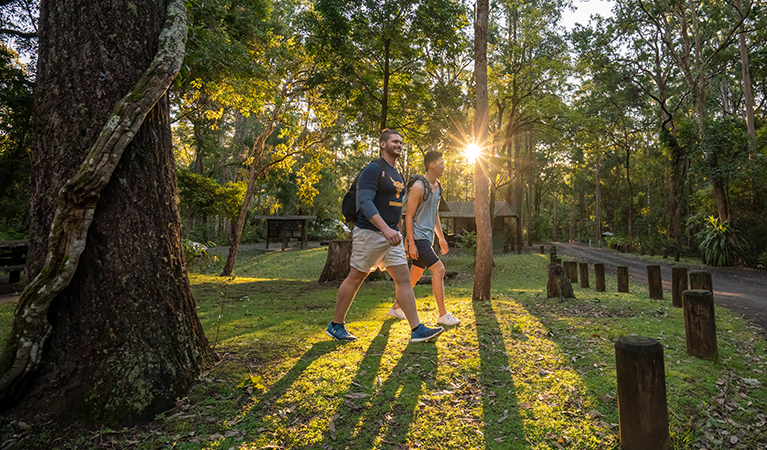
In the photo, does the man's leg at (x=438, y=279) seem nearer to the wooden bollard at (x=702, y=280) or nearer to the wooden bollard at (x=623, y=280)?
the wooden bollard at (x=702, y=280)

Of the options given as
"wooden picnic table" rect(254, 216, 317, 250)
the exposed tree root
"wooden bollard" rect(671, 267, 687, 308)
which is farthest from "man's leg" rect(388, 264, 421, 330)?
"wooden picnic table" rect(254, 216, 317, 250)

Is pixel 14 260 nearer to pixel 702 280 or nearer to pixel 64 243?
pixel 64 243

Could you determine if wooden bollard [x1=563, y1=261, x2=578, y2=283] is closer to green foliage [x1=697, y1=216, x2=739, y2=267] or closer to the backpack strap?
the backpack strap

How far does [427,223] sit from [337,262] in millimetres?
5896

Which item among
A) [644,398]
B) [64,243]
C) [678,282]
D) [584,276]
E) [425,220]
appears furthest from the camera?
[584,276]

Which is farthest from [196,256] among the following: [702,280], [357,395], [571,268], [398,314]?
[702,280]

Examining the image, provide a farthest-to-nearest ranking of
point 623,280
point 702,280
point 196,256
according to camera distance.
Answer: point 196,256 < point 623,280 < point 702,280

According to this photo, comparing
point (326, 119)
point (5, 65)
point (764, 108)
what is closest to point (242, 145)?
point (326, 119)

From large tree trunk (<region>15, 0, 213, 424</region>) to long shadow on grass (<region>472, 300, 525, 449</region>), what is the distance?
2.10 meters

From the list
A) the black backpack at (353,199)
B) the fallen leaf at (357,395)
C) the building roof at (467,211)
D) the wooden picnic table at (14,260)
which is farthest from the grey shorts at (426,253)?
the building roof at (467,211)

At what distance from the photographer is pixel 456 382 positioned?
3072 millimetres

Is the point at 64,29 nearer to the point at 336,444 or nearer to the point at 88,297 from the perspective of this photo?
the point at 88,297

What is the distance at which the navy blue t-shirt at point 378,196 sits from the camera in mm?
3595

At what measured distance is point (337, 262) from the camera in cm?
1020
